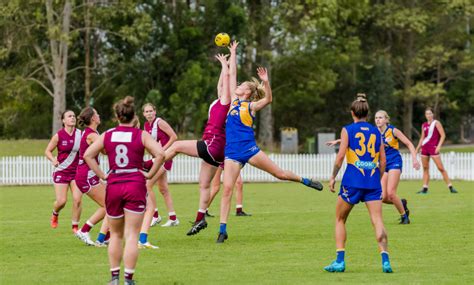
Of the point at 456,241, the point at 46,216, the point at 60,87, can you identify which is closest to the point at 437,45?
the point at 60,87

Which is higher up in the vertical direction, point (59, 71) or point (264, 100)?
point (59, 71)

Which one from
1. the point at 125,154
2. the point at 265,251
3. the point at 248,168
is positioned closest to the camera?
the point at 125,154

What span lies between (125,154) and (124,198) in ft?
1.44

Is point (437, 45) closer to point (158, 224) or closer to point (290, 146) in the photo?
point (290, 146)

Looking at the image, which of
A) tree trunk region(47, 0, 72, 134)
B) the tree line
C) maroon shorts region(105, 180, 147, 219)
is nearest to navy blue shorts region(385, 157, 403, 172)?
maroon shorts region(105, 180, 147, 219)

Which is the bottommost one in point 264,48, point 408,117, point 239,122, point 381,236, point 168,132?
point 381,236

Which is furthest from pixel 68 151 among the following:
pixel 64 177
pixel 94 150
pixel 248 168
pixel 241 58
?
pixel 241 58

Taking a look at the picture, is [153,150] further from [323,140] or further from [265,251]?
[323,140]

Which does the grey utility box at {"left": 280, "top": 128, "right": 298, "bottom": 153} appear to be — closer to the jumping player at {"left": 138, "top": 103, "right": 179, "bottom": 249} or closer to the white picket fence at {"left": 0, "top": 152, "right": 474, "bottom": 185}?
the white picket fence at {"left": 0, "top": 152, "right": 474, "bottom": 185}

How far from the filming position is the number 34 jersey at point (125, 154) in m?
10.4

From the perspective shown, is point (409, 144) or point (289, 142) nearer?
point (409, 144)

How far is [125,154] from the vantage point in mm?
10383

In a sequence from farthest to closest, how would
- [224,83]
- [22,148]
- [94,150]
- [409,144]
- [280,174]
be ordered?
1. [22,148]
2. [409,144]
3. [224,83]
4. [280,174]
5. [94,150]

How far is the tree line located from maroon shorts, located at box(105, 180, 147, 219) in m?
35.2
